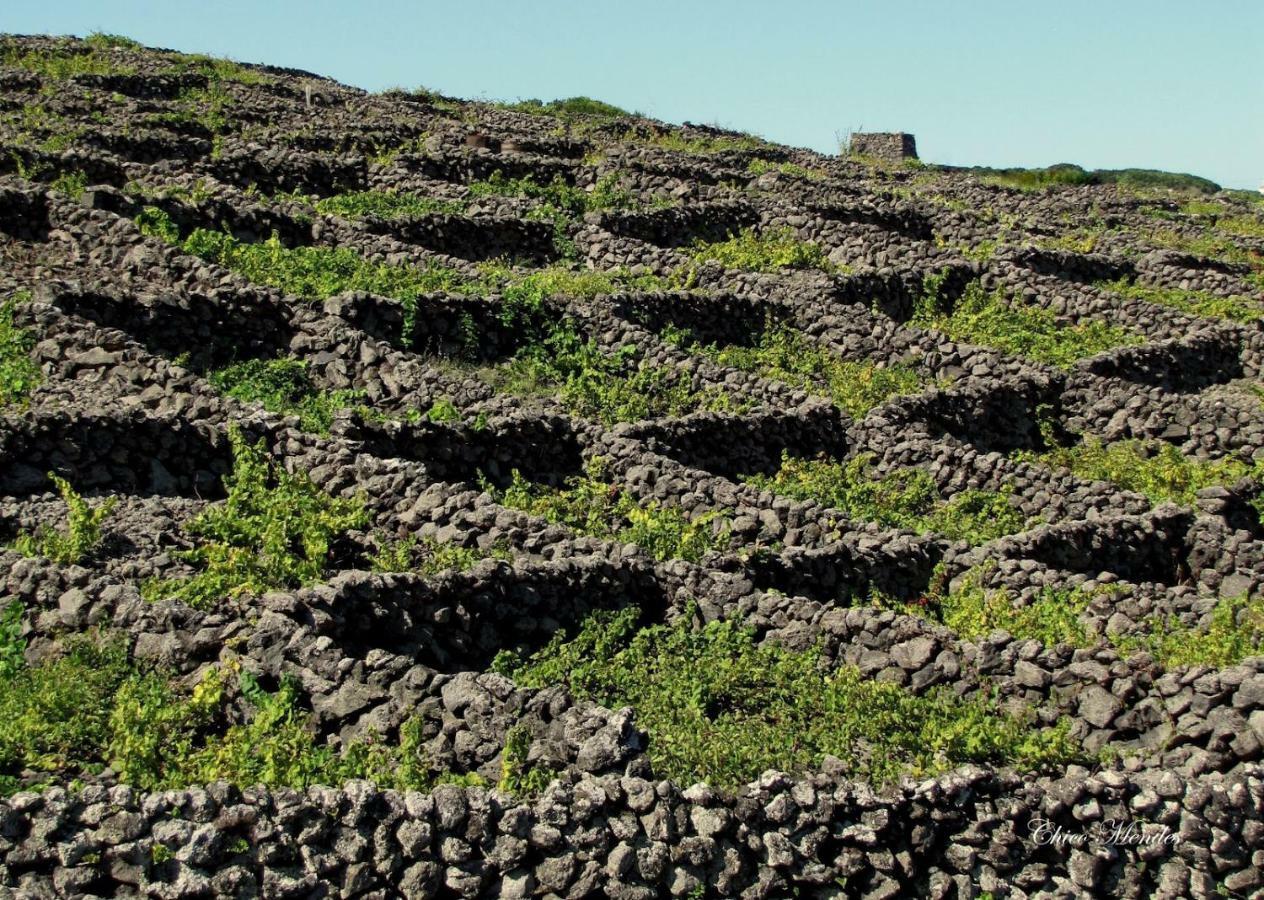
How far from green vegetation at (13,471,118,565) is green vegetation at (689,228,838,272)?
14805 millimetres

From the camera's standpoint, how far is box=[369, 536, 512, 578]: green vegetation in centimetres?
1209

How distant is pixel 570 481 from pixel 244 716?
678cm

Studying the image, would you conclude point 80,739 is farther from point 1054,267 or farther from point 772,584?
point 1054,267

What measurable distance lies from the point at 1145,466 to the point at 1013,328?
234 inches

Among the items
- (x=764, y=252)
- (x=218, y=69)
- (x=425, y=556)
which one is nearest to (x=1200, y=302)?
(x=764, y=252)

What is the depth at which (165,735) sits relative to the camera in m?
9.00

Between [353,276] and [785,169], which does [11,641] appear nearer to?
[353,276]

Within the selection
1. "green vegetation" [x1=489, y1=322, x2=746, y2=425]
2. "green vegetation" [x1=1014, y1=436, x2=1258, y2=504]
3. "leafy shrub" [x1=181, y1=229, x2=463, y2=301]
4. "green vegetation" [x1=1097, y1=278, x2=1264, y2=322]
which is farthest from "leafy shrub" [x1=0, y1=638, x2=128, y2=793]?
"green vegetation" [x1=1097, y1=278, x2=1264, y2=322]

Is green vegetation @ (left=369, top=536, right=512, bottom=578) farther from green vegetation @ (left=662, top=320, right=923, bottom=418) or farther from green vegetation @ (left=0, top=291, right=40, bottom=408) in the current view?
green vegetation @ (left=662, top=320, right=923, bottom=418)

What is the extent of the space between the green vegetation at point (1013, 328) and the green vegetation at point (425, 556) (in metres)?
12.8

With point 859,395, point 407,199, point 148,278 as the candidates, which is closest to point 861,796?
point 859,395

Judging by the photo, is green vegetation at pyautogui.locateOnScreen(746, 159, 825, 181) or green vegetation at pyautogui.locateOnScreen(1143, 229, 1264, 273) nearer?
green vegetation at pyautogui.locateOnScreen(1143, 229, 1264, 273)

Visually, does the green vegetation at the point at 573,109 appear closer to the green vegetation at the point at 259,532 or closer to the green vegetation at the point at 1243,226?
the green vegetation at the point at 1243,226

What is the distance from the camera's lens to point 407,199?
25.7m
